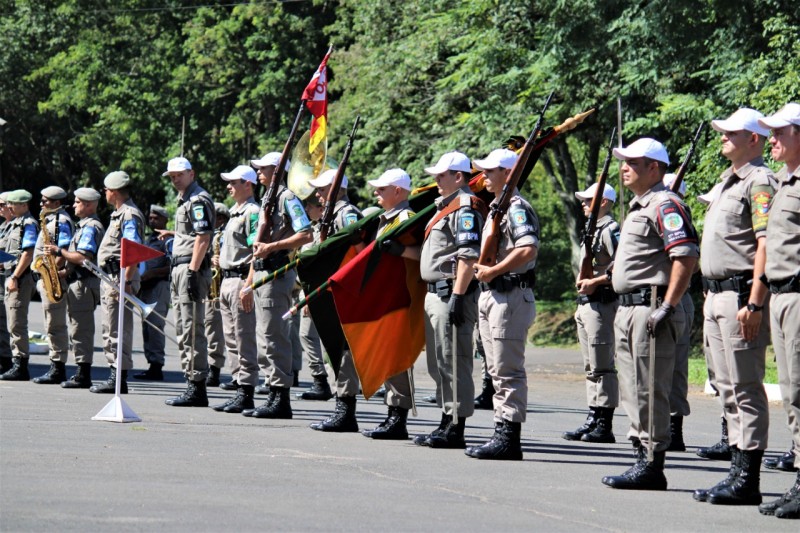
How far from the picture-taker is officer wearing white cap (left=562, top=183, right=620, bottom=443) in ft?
36.0

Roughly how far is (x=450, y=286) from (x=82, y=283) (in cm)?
548

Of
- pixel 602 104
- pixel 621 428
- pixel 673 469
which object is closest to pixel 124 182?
pixel 621 428

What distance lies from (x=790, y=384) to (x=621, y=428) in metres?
5.03

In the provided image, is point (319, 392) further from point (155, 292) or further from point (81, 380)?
point (155, 292)

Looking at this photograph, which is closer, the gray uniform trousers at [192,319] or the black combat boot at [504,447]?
the black combat boot at [504,447]

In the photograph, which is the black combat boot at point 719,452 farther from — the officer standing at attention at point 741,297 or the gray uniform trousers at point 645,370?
the officer standing at attention at point 741,297

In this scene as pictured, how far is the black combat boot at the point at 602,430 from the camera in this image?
1084 centimetres

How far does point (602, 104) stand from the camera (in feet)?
76.2

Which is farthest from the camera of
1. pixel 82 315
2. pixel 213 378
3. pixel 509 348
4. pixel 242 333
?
pixel 213 378

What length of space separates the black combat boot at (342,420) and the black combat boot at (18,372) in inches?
209

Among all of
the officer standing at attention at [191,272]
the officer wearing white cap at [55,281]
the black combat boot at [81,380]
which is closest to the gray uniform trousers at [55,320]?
the officer wearing white cap at [55,281]

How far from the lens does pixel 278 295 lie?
37.5 feet

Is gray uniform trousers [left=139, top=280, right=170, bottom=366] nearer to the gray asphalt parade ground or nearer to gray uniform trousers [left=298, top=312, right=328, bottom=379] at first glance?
gray uniform trousers [left=298, top=312, right=328, bottom=379]

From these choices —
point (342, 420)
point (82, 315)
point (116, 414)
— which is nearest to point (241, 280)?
point (116, 414)
